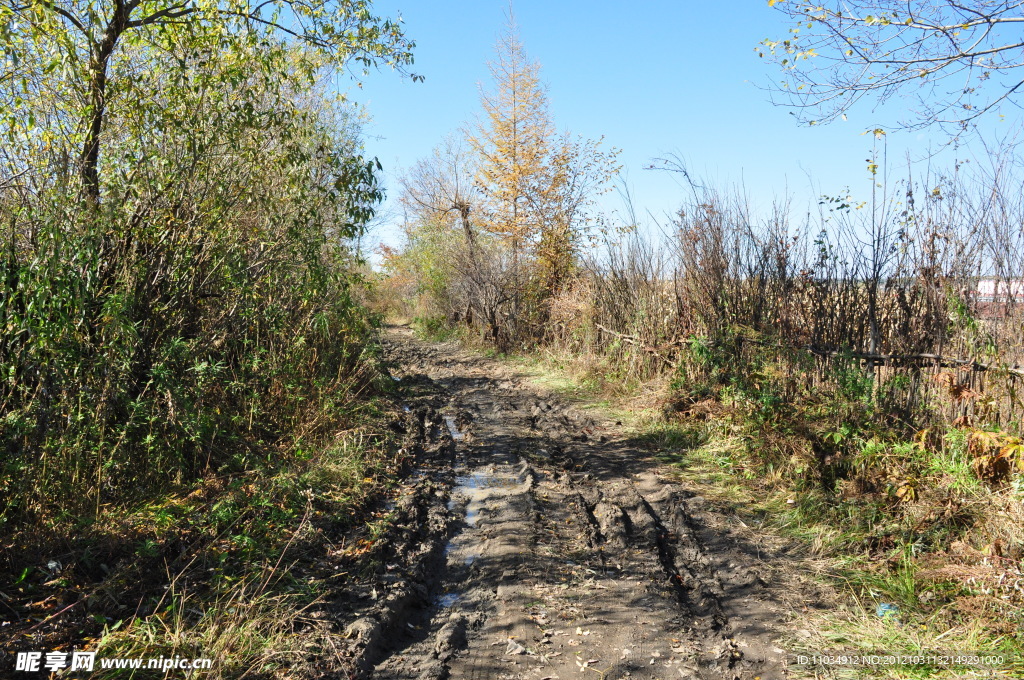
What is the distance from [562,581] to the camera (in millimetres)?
4605

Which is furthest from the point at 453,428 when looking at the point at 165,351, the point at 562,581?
the point at 562,581

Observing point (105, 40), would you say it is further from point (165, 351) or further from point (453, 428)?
point (453, 428)

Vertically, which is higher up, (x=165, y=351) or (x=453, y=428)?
(x=165, y=351)

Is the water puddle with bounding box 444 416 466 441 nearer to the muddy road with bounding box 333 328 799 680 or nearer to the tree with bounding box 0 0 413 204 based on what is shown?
the muddy road with bounding box 333 328 799 680

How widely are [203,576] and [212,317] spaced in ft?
9.93

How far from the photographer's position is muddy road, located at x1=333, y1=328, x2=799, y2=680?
3.67 metres

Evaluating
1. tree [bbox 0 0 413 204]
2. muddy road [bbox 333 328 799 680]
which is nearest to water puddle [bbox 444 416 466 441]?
muddy road [bbox 333 328 799 680]

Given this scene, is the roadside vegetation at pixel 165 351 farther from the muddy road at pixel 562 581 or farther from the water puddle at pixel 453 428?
the water puddle at pixel 453 428

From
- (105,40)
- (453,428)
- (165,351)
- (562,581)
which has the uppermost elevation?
(105,40)

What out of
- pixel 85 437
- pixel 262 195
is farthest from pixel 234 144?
pixel 85 437

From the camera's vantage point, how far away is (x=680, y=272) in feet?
30.6

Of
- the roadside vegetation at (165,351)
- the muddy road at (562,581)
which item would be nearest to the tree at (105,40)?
the roadside vegetation at (165,351)

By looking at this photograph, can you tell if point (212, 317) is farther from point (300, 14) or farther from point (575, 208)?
point (575, 208)

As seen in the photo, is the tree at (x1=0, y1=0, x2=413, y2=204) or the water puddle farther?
the water puddle
